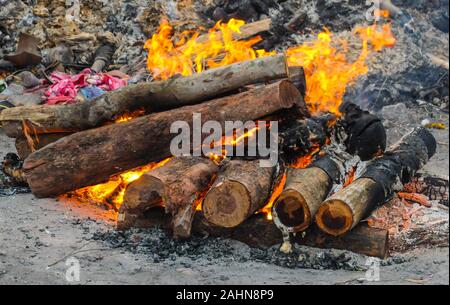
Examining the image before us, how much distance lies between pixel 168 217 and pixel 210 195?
1.67 ft

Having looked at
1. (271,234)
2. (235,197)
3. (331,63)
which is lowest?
(271,234)

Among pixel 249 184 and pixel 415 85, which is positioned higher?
pixel 415 85

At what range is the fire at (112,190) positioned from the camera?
5230 millimetres

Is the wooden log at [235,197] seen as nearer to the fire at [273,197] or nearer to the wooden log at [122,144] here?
the fire at [273,197]

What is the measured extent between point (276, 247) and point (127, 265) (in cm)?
117

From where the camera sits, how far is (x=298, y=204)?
4.14 metres

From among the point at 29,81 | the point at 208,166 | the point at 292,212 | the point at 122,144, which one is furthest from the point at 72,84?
the point at 292,212

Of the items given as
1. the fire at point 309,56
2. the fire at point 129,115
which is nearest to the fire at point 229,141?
the fire at point 129,115

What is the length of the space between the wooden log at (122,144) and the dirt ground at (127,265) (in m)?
0.49

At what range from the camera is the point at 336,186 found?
15.3 feet

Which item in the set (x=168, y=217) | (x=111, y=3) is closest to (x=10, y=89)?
(x=111, y=3)

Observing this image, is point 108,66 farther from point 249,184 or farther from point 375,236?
point 375,236

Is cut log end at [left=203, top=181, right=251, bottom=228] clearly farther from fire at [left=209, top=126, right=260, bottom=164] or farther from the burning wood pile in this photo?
fire at [left=209, top=126, right=260, bottom=164]

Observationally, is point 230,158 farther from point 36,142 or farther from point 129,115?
point 36,142
